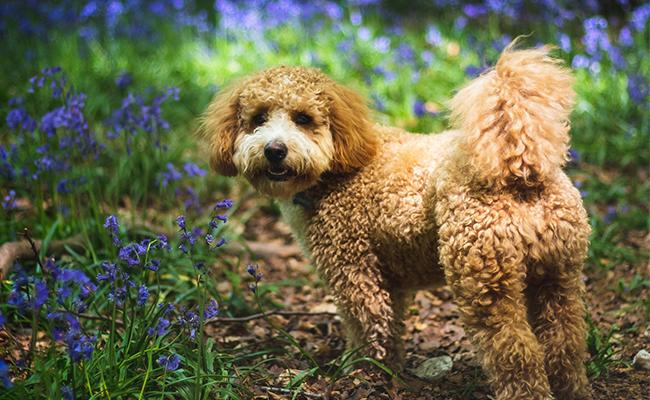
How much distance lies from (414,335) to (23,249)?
7.53 ft

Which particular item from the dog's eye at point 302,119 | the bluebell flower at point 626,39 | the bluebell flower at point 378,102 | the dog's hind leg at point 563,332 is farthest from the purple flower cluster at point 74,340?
the bluebell flower at point 626,39

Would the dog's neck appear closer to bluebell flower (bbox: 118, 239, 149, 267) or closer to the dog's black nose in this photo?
the dog's black nose

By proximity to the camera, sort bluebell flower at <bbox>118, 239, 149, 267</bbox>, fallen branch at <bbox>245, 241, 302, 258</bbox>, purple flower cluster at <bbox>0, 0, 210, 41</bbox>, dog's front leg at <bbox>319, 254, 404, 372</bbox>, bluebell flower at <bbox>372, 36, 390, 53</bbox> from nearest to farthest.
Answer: bluebell flower at <bbox>118, 239, 149, 267</bbox> → dog's front leg at <bbox>319, 254, 404, 372</bbox> → fallen branch at <bbox>245, 241, 302, 258</bbox> → bluebell flower at <bbox>372, 36, 390, 53</bbox> → purple flower cluster at <bbox>0, 0, 210, 41</bbox>

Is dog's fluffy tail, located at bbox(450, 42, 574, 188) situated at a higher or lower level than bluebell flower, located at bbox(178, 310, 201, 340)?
higher

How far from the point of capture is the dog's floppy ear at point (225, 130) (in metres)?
3.31

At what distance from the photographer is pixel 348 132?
318 centimetres

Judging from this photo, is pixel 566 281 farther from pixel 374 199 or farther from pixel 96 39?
pixel 96 39

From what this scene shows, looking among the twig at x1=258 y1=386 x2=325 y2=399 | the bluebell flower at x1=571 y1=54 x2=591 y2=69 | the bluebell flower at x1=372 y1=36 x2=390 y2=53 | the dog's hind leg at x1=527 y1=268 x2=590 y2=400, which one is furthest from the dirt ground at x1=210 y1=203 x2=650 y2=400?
the bluebell flower at x1=372 y1=36 x2=390 y2=53

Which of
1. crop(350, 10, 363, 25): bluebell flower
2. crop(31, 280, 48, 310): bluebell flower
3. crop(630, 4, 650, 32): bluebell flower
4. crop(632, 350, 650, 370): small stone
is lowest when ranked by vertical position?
crop(632, 350, 650, 370): small stone

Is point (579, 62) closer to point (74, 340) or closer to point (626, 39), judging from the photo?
point (626, 39)

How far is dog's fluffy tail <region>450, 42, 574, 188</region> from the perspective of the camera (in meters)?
2.48

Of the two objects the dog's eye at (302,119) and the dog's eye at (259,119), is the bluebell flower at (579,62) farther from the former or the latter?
the dog's eye at (259,119)

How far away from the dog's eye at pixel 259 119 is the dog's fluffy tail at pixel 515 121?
1.03 meters

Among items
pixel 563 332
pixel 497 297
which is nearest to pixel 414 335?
pixel 563 332
